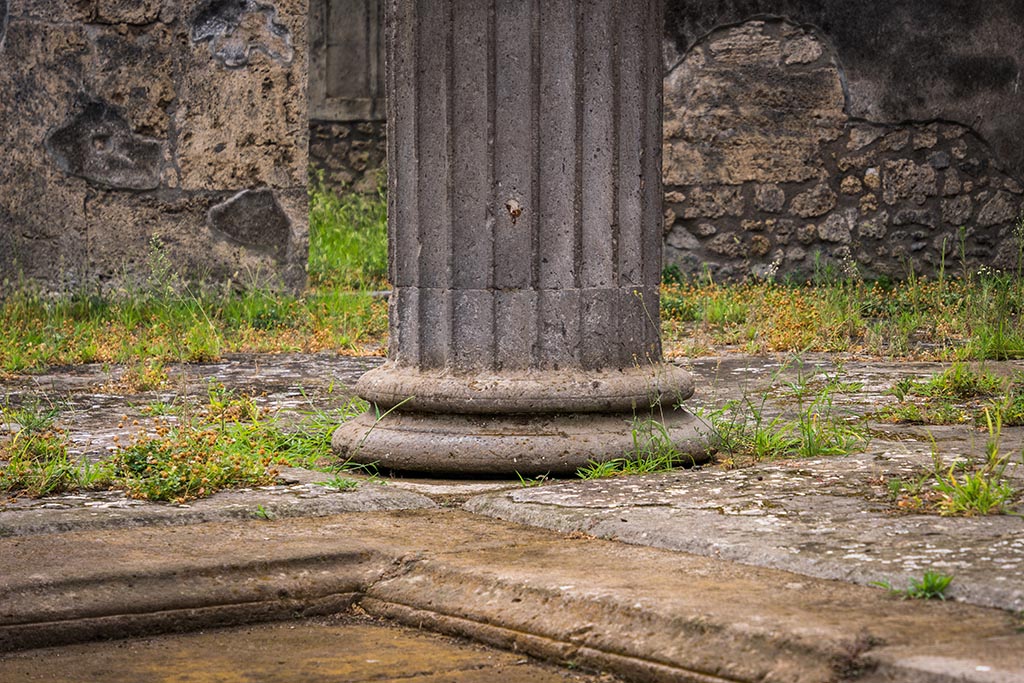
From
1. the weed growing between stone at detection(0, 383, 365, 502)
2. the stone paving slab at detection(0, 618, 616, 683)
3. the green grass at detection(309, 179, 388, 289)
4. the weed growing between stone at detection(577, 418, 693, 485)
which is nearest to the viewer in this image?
the stone paving slab at detection(0, 618, 616, 683)

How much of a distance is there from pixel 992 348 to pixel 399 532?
3.42 metres

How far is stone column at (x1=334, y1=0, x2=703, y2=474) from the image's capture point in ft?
11.9

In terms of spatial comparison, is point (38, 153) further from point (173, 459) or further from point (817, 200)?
point (817, 200)

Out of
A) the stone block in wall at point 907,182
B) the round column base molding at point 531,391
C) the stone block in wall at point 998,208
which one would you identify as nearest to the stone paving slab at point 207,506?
the round column base molding at point 531,391

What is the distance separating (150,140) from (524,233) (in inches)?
158

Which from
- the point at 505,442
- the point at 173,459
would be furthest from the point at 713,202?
the point at 173,459

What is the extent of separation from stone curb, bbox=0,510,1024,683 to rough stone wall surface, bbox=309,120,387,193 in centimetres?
1060

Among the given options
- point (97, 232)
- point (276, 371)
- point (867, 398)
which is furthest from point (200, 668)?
point (97, 232)

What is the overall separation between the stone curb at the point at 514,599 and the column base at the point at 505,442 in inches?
17.9

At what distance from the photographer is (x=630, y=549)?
2.82 metres

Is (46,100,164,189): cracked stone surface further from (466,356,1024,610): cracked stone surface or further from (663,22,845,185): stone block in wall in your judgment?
(466,356,1024,610): cracked stone surface

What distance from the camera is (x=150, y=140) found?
23.6 ft

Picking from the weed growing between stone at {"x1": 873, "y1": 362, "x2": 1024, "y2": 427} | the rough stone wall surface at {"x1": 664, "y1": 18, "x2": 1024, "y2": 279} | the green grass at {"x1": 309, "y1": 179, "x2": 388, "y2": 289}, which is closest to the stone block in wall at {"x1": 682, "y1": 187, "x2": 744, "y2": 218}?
the rough stone wall surface at {"x1": 664, "y1": 18, "x2": 1024, "y2": 279}

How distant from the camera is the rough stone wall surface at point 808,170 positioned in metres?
8.45
